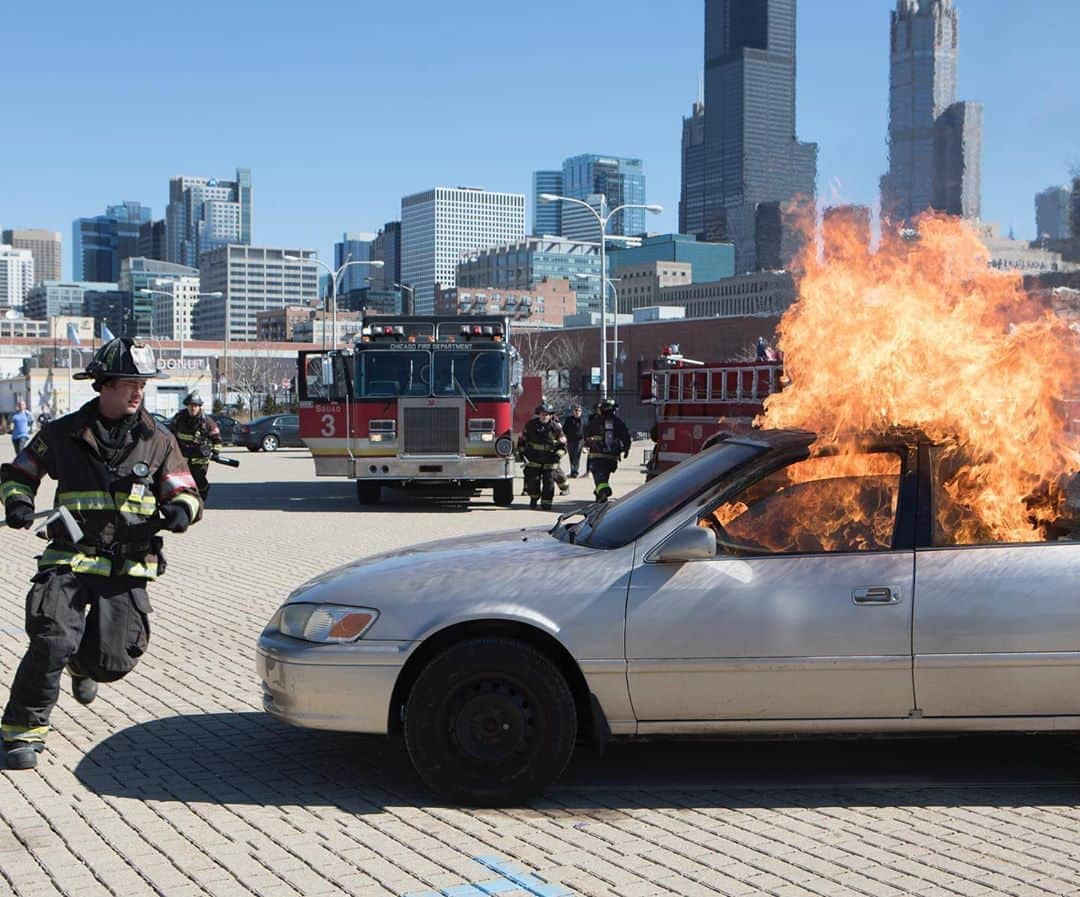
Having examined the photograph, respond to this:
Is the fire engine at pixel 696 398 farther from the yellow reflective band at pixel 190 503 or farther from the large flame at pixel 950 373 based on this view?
the yellow reflective band at pixel 190 503

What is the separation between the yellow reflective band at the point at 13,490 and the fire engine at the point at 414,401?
13.7 metres

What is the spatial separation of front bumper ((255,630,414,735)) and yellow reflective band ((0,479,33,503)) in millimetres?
1442

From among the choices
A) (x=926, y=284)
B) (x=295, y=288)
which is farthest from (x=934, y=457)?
(x=295, y=288)

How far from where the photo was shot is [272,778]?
5.49 meters

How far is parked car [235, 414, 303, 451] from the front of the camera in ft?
145

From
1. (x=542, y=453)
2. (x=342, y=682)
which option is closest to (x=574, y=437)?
(x=542, y=453)

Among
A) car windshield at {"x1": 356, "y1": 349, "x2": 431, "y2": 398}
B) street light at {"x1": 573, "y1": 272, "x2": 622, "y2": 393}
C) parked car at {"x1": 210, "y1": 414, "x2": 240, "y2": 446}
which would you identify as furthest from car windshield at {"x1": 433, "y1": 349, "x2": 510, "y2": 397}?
parked car at {"x1": 210, "y1": 414, "x2": 240, "y2": 446}

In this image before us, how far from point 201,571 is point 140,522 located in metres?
6.80

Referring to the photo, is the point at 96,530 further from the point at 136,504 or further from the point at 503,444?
the point at 503,444

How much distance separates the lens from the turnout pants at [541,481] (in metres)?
19.4

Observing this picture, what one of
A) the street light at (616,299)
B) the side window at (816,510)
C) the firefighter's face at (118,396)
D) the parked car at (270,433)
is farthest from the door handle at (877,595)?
the parked car at (270,433)

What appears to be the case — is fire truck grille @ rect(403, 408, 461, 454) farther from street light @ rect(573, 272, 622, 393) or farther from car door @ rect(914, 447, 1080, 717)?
street light @ rect(573, 272, 622, 393)

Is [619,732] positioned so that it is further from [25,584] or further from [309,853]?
[25,584]

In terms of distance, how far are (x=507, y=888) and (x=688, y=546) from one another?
153cm
